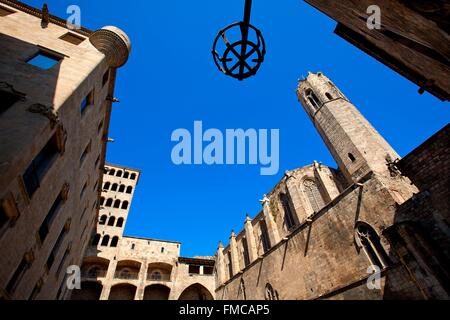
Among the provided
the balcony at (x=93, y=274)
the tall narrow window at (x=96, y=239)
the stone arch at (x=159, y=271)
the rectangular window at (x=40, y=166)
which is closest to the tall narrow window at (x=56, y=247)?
the rectangular window at (x=40, y=166)

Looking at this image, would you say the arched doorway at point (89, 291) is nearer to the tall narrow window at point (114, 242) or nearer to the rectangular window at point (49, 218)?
the tall narrow window at point (114, 242)

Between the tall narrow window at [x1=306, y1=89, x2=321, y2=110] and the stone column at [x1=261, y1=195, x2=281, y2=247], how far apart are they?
11115 millimetres

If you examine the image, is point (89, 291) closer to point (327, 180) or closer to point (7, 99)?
point (7, 99)

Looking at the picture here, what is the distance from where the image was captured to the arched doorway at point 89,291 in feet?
83.3

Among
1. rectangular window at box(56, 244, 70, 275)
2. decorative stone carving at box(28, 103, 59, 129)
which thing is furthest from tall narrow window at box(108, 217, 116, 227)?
decorative stone carving at box(28, 103, 59, 129)

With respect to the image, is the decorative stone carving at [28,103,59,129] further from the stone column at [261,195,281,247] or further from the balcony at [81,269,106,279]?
the balcony at [81,269,106,279]

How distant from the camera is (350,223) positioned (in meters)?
12.7

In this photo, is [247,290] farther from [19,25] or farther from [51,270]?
[19,25]

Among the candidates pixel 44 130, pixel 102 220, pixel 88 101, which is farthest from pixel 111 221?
pixel 44 130

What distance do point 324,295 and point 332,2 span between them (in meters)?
14.5

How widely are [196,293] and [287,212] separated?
1882 centimetres

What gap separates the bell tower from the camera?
49.1ft

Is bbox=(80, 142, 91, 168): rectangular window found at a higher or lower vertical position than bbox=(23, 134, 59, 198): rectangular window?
higher
